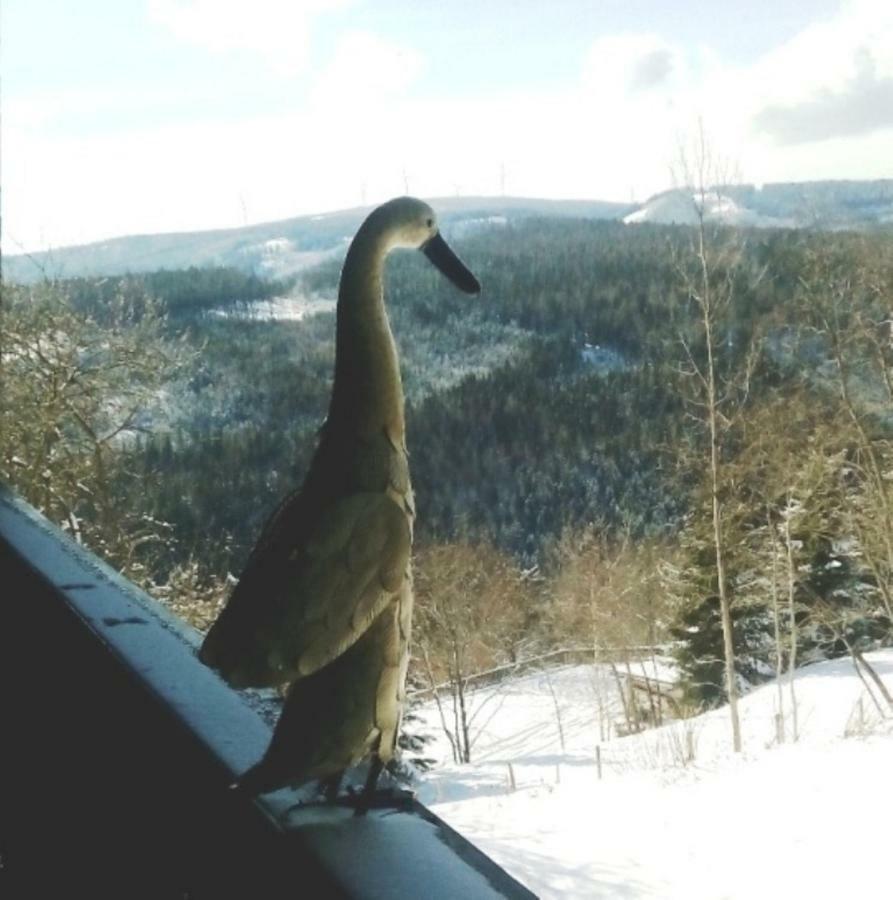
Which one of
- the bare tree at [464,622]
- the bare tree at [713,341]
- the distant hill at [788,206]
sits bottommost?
the bare tree at [464,622]

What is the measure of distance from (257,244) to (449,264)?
140cm

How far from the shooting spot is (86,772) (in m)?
0.81

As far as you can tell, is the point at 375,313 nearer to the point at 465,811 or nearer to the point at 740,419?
the point at 465,811

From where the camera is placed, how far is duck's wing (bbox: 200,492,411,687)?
40 centimetres

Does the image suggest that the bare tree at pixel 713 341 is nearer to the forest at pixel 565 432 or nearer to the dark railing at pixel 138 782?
the forest at pixel 565 432

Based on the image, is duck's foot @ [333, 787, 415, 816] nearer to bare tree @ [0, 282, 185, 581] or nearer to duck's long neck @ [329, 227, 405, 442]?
duck's long neck @ [329, 227, 405, 442]

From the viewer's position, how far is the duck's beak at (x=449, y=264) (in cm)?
44

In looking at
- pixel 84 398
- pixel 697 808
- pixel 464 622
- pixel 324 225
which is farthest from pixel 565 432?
pixel 324 225

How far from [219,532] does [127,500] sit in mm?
1436

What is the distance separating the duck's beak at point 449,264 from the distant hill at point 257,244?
0.71 meters

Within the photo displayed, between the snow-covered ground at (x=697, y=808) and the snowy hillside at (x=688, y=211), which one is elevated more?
the snowy hillside at (x=688, y=211)

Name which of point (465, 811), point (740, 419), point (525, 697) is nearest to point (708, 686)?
point (525, 697)

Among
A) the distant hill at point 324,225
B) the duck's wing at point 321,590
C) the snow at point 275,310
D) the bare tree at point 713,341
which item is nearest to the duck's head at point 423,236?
the duck's wing at point 321,590

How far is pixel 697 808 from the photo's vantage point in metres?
1.44
